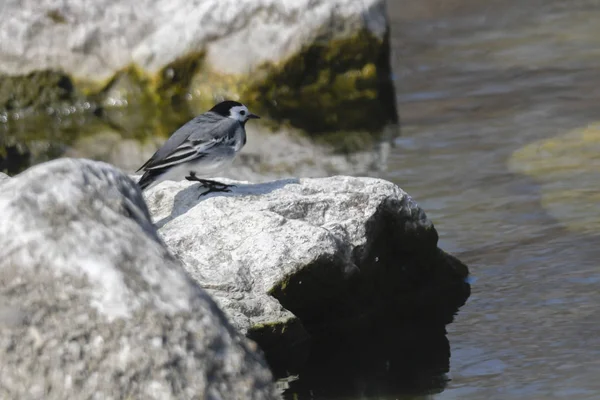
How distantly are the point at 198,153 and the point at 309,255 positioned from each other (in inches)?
38.7

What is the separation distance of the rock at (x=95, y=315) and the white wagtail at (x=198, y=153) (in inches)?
95.3

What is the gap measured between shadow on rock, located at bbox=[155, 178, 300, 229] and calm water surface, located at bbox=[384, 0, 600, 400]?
1232mm

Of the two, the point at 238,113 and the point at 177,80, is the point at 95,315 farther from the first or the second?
the point at 177,80

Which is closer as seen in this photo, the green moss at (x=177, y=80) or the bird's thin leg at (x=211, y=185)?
the bird's thin leg at (x=211, y=185)

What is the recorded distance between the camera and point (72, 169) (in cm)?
364

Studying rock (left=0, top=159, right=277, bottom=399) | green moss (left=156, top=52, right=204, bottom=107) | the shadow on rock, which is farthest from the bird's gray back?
green moss (left=156, top=52, right=204, bottom=107)

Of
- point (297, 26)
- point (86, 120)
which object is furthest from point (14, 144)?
point (297, 26)

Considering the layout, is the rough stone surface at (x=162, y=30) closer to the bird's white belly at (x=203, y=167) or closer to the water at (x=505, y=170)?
the water at (x=505, y=170)

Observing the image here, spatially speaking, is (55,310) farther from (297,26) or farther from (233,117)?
→ (297,26)

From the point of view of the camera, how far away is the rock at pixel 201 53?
1209cm

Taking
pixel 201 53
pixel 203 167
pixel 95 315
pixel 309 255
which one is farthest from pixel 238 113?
pixel 201 53

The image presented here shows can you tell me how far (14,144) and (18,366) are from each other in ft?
27.6

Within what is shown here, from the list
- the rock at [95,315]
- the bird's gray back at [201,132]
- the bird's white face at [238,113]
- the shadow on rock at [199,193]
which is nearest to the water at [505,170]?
the shadow on rock at [199,193]

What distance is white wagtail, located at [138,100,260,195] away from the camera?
19.7 feet
